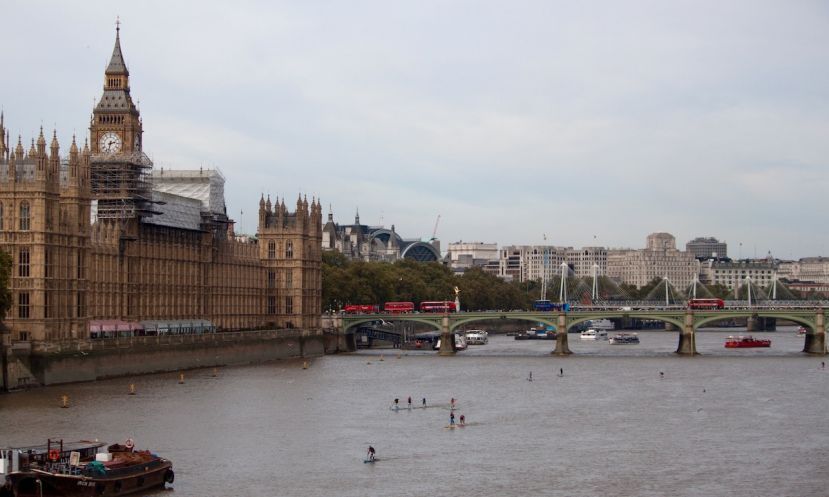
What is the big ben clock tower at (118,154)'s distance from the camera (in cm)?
11400

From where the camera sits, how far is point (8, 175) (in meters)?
95.4

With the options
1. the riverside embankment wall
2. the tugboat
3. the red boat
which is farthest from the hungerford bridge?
the tugboat

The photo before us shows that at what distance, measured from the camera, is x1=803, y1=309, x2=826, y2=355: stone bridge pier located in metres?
138

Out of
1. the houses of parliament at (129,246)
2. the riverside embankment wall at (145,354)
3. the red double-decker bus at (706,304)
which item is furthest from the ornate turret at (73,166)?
the red double-decker bus at (706,304)

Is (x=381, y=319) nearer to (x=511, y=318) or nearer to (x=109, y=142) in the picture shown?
(x=511, y=318)

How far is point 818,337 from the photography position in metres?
138

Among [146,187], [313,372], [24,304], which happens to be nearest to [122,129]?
[146,187]

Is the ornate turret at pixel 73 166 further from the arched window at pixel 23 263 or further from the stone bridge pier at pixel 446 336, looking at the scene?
the stone bridge pier at pixel 446 336

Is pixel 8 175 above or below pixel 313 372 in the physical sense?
above

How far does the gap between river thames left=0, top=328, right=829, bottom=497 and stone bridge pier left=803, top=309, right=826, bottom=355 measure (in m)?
19.0

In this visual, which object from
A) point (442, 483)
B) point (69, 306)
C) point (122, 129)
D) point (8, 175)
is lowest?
point (442, 483)

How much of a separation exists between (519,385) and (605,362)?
26946mm

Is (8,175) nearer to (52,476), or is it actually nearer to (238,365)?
(238,365)

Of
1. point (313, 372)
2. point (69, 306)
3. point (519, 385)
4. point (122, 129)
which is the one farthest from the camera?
point (122, 129)
